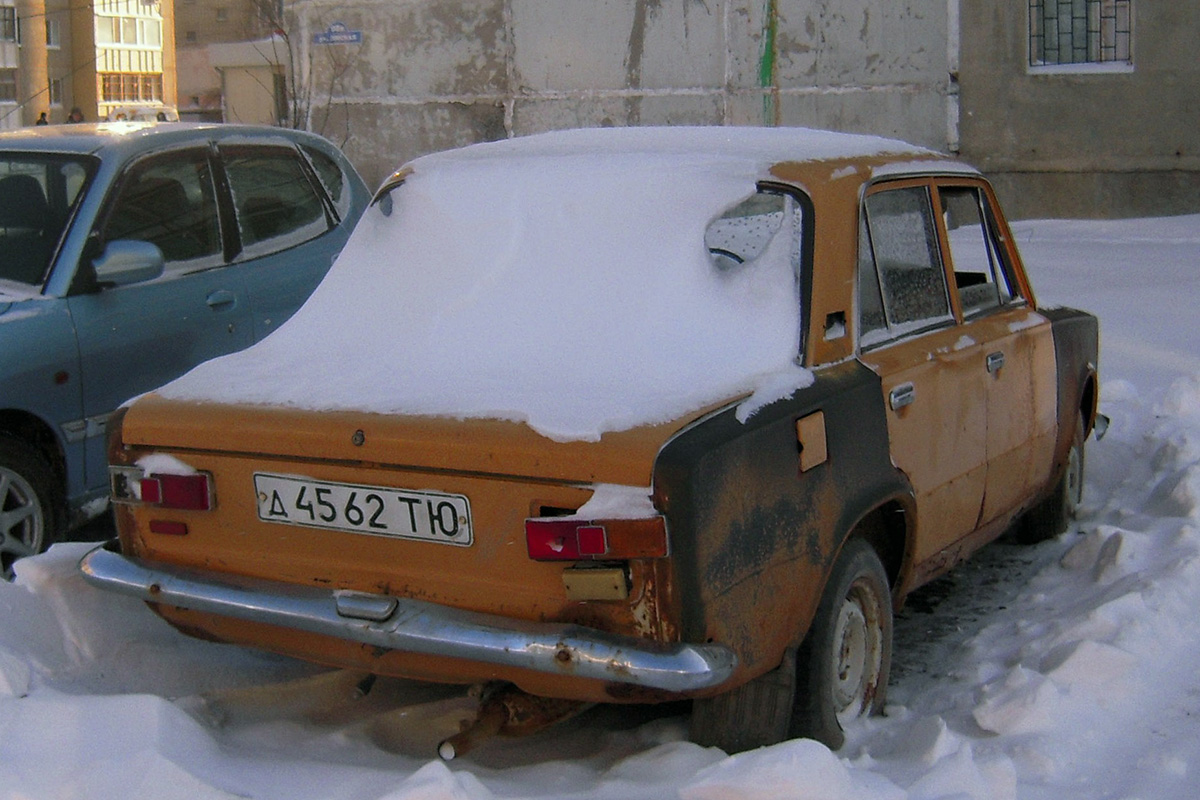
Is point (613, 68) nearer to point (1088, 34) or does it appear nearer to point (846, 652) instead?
point (1088, 34)

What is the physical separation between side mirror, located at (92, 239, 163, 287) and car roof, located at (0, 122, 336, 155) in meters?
0.55

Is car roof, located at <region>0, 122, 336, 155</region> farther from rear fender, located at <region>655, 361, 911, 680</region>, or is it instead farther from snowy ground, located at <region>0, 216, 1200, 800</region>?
rear fender, located at <region>655, 361, 911, 680</region>

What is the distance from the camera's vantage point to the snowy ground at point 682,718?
10.00ft

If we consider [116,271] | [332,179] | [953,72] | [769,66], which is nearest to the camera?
[116,271]

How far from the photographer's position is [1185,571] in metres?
4.64

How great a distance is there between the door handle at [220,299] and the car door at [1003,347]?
2.88m

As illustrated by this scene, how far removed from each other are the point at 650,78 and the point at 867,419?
51.0 feet

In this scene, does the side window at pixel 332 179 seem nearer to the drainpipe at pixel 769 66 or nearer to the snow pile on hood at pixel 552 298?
the snow pile on hood at pixel 552 298

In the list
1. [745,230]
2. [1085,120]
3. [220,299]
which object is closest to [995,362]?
[745,230]

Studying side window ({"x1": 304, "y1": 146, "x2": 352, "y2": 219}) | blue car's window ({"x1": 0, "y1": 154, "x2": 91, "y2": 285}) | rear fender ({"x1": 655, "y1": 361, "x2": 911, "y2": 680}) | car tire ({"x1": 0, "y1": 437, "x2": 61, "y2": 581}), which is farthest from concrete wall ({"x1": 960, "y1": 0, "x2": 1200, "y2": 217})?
rear fender ({"x1": 655, "y1": 361, "x2": 911, "y2": 680})

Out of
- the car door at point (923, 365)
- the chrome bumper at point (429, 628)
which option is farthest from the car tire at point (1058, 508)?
the chrome bumper at point (429, 628)

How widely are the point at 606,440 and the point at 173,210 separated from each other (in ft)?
11.2

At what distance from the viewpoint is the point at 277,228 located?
6.25m

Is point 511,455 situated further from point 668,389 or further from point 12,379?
point 12,379
